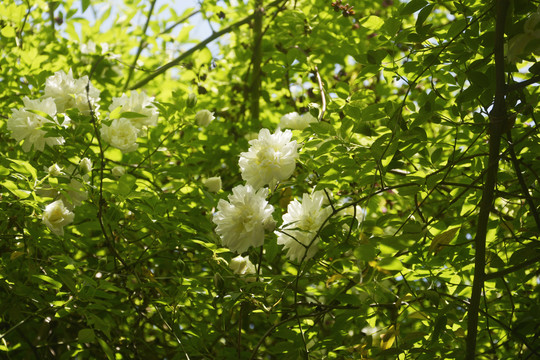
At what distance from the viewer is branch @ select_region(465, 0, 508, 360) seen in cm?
92

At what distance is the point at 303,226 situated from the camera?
1234 mm

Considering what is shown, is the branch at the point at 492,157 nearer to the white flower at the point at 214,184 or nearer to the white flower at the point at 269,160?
the white flower at the point at 269,160

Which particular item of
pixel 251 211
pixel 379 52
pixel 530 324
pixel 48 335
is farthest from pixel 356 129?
pixel 48 335

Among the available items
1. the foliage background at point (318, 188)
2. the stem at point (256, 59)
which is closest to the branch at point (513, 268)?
the foliage background at point (318, 188)

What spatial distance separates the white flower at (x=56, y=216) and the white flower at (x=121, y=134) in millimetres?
249

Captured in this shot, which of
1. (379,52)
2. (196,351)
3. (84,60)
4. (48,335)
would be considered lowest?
(196,351)

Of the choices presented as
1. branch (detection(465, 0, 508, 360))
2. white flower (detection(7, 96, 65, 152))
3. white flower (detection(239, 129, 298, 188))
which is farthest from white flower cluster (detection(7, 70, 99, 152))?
branch (detection(465, 0, 508, 360))

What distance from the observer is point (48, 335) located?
1.82 m

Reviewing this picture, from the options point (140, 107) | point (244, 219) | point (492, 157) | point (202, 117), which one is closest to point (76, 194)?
point (140, 107)

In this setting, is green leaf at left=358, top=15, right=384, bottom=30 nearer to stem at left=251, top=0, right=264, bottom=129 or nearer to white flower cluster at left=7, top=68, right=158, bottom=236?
white flower cluster at left=7, top=68, right=158, bottom=236

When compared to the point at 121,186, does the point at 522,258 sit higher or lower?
lower

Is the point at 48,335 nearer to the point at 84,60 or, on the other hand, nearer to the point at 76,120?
the point at 76,120

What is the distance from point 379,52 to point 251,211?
461 millimetres

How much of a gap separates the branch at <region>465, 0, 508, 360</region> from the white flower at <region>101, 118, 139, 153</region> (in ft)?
3.04
